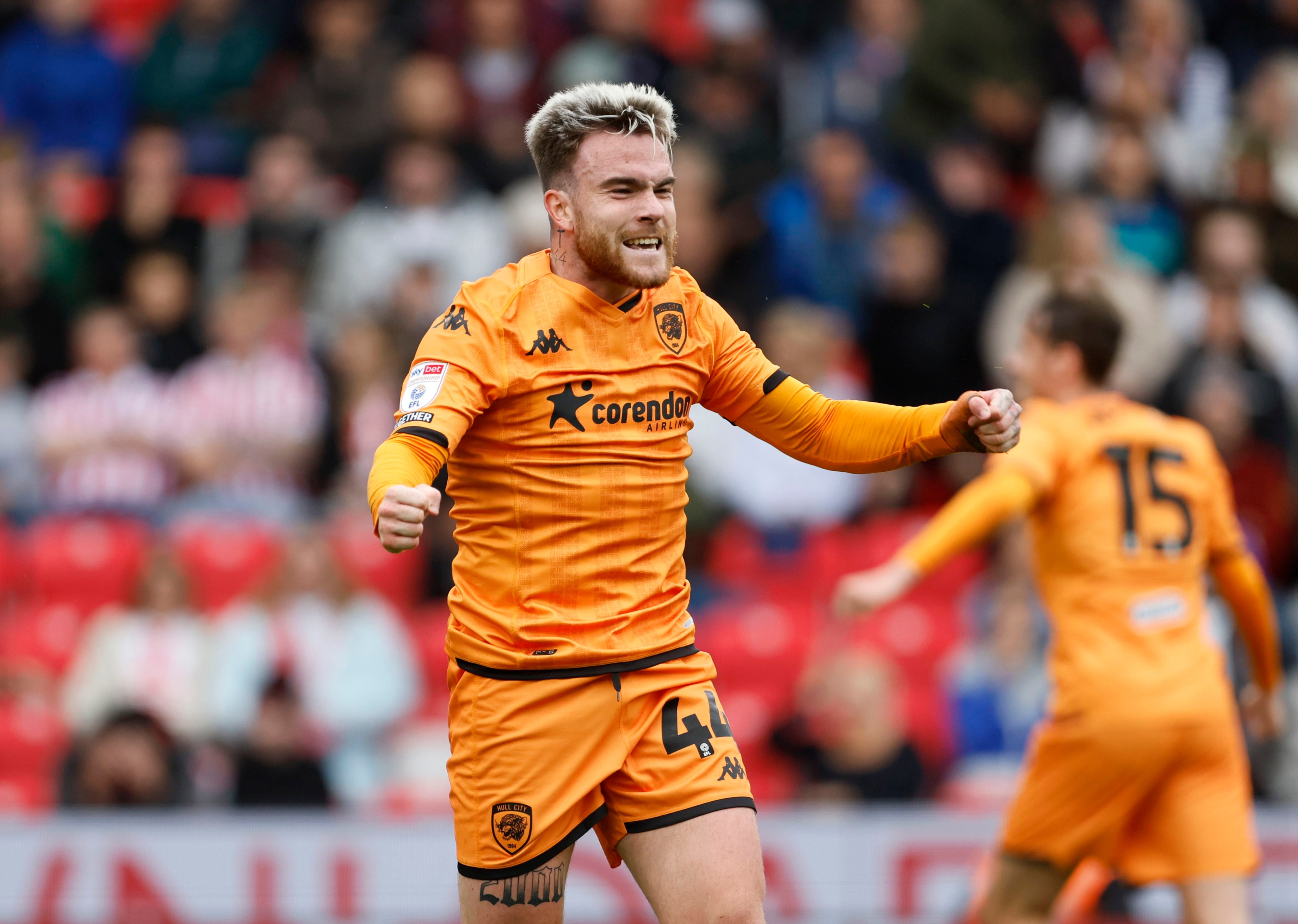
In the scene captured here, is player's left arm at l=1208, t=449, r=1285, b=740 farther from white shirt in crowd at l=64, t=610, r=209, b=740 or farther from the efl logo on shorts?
white shirt in crowd at l=64, t=610, r=209, b=740

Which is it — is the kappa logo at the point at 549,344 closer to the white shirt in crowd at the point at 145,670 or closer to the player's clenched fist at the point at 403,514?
the player's clenched fist at the point at 403,514

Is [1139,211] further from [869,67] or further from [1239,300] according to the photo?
[869,67]

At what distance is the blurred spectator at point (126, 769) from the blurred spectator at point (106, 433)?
6.45 feet

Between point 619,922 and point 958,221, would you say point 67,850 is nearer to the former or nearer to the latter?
point 619,922

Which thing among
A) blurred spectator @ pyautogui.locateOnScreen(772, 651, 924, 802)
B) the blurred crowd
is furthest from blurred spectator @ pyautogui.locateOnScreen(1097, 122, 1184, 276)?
blurred spectator @ pyautogui.locateOnScreen(772, 651, 924, 802)

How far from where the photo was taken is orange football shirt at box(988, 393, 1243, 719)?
5996mm

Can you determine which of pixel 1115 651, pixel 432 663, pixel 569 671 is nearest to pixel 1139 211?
pixel 432 663

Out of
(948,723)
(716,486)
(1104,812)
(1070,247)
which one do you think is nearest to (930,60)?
(1070,247)

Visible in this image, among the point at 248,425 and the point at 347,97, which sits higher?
the point at 347,97

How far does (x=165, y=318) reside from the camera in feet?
37.2

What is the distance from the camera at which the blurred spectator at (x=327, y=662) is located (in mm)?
9641

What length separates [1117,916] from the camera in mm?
8352

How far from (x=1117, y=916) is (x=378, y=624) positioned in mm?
4443

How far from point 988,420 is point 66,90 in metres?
10.5
